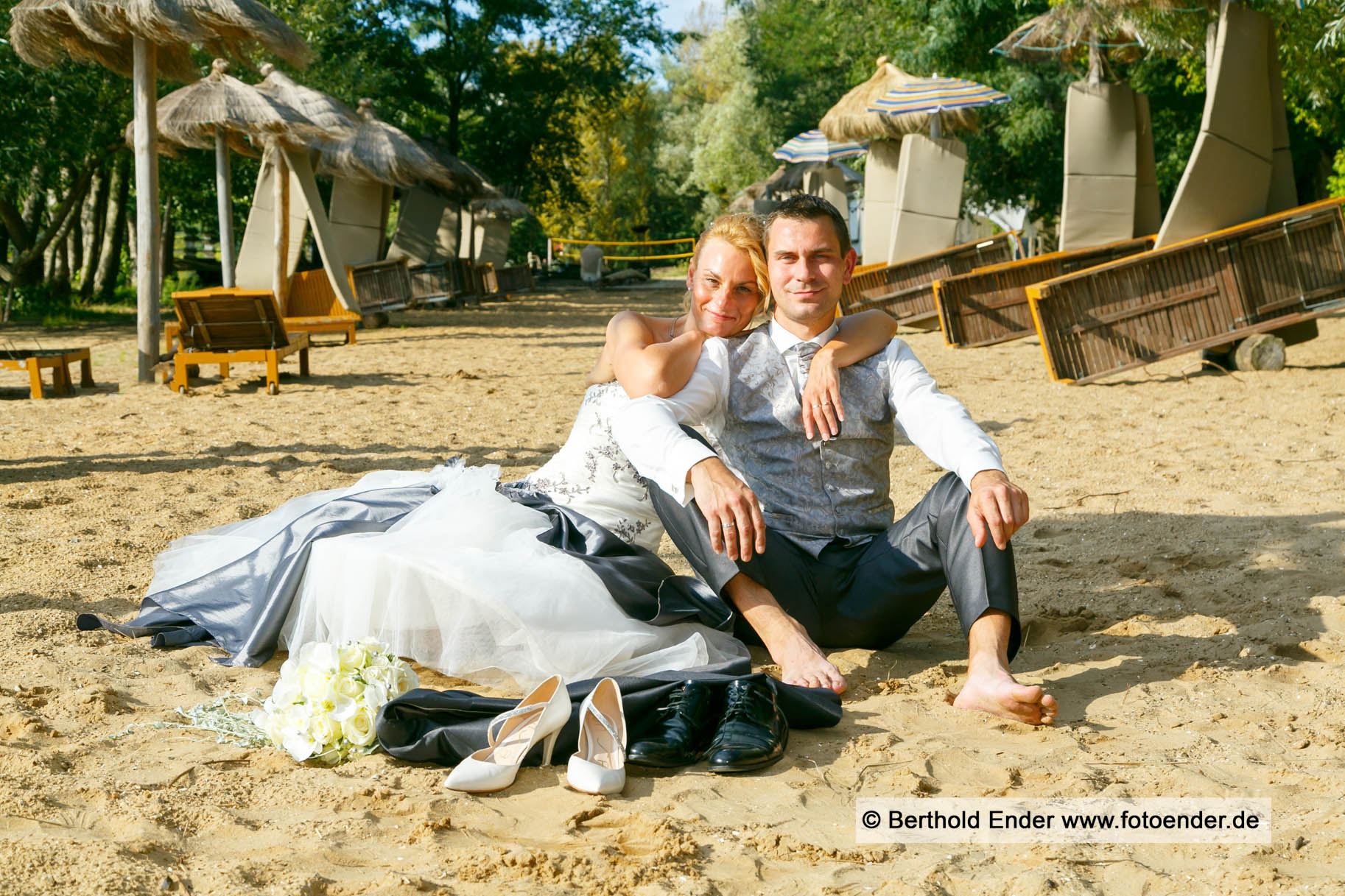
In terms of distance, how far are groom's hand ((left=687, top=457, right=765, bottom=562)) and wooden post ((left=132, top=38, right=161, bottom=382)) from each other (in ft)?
30.3

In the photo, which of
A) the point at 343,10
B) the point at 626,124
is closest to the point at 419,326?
the point at 343,10

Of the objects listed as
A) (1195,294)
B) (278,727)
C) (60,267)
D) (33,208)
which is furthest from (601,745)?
(60,267)

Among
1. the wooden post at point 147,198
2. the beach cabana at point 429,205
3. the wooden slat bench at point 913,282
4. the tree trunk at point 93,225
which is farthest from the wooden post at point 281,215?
the tree trunk at point 93,225

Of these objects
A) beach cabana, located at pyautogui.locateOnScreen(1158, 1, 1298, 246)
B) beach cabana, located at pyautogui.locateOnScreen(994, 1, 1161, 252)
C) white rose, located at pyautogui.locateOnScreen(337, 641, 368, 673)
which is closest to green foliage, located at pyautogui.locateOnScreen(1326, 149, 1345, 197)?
beach cabana, located at pyautogui.locateOnScreen(994, 1, 1161, 252)

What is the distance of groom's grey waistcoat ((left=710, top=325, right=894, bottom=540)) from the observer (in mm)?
3564

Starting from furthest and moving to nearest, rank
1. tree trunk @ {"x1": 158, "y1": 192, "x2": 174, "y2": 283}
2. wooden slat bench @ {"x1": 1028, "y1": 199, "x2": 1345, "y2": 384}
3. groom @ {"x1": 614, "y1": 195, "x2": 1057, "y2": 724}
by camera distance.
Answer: tree trunk @ {"x1": 158, "y1": 192, "x2": 174, "y2": 283}, wooden slat bench @ {"x1": 1028, "y1": 199, "x2": 1345, "y2": 384}, groom @ {"x1": 614, "y1": 195, "x2": 1057, "y2": 724}

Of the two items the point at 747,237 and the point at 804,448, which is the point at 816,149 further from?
the point at 804,448

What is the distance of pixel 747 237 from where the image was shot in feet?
11.8

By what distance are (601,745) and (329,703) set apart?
655 millimetres

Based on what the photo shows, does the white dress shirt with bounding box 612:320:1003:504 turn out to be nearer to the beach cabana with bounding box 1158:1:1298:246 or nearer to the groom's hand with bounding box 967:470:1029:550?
the groom's hand with bounding box 967:470:1029:550

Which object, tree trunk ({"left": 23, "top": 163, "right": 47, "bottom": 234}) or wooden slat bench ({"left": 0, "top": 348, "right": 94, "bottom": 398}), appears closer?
wooden slat bench ({"left": 0, "top": 348, "right": 94, "bottom": 398})

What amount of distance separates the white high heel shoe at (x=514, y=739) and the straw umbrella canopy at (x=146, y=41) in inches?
360

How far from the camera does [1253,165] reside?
9.62 meters

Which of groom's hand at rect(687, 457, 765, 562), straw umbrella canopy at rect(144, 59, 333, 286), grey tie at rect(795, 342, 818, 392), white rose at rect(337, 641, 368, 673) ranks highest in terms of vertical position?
straw umbrella canopy at rect(144, 59, 333, 286)
